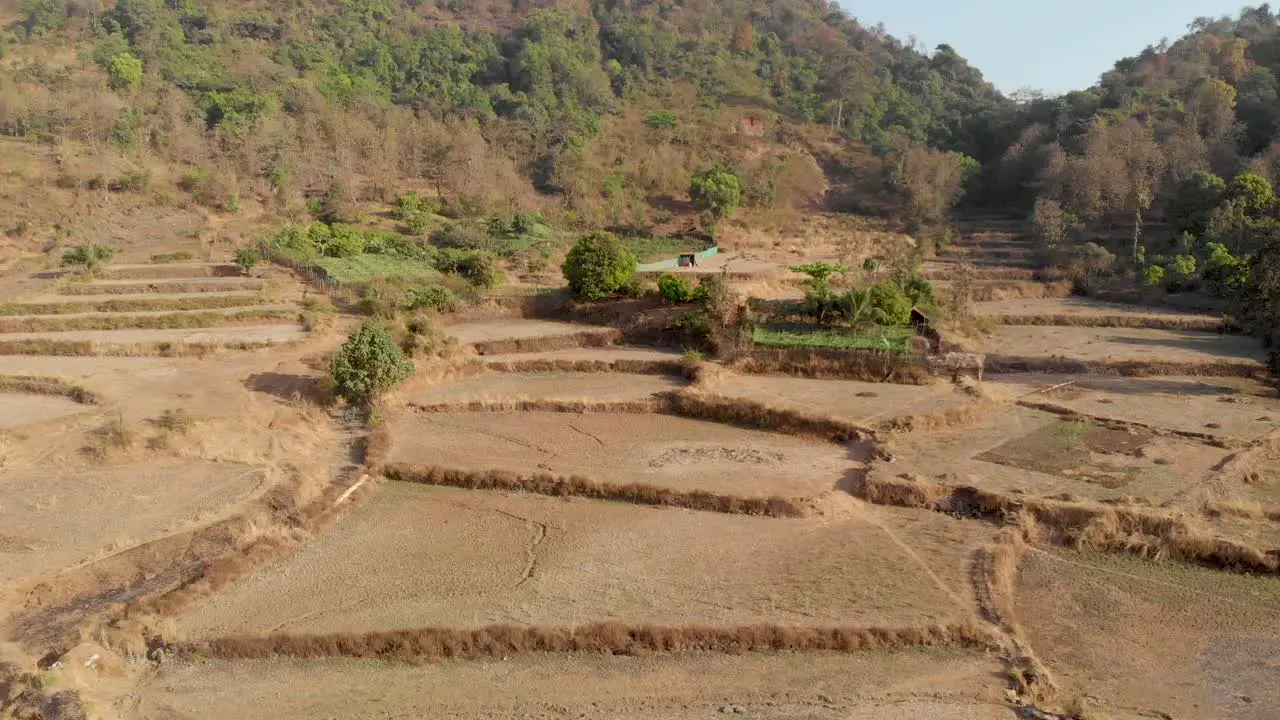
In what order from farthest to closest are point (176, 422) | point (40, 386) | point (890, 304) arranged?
point (890, 304)
point (40, 386)
point (176, 422)

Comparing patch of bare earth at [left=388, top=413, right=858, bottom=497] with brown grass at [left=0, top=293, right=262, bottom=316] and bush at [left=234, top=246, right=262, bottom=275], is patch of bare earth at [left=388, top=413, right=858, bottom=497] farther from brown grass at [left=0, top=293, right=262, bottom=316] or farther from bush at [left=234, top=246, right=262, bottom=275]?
bush at [left=234, top=246, right=262, bottom=275]

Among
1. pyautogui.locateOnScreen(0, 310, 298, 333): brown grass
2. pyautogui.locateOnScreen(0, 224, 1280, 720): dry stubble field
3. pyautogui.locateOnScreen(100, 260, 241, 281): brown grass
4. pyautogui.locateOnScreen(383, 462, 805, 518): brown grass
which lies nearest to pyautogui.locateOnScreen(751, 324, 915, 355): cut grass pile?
pyautogui.locateOnScreen(0, 224, 1280, 720): dry stubble field

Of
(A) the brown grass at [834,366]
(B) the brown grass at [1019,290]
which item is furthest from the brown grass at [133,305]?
(B) the brown grass at [1019,290]

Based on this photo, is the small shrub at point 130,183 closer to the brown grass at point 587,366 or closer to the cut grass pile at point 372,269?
the cut grass pile at point 372,269

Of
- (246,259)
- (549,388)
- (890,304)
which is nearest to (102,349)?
(246,259)

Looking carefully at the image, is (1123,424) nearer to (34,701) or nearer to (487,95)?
(34,701)

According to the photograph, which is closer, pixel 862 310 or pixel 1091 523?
pixel 1091 523
